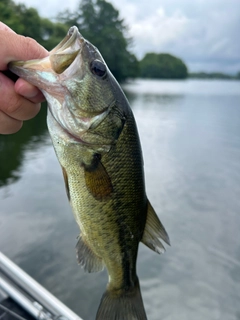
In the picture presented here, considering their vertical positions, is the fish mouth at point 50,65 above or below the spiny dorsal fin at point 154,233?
above

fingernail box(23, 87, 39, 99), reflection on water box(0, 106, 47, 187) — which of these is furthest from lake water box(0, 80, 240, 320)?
fingernail box(23, 87, 39, 99)

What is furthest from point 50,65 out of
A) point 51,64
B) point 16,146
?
point 16,146

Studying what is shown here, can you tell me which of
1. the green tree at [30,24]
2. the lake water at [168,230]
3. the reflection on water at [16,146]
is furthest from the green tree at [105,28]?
the lake water at [168,230]

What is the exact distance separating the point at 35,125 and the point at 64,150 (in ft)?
56.1

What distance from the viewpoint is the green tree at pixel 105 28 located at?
5150 cm

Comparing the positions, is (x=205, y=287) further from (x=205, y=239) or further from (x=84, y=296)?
(x=84, y=296)

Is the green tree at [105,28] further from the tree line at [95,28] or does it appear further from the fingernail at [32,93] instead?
the fingernail at [32,93]

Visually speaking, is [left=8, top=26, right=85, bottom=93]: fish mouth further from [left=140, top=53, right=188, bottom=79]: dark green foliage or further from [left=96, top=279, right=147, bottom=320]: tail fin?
[left=140, top=53, right=188, bottom=79]: dark green foliage

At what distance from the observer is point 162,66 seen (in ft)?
322

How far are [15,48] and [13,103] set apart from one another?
0.28 metres

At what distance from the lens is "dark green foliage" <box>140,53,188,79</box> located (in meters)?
96.6

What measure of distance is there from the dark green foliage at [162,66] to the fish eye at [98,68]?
96.5 meters

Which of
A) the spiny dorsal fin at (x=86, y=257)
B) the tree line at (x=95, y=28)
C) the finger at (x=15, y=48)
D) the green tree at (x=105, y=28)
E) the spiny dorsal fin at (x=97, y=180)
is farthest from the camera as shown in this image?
the green tree at (x=105, y=28)

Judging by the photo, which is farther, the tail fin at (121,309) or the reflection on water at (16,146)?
the reflection on water at (16,146)
